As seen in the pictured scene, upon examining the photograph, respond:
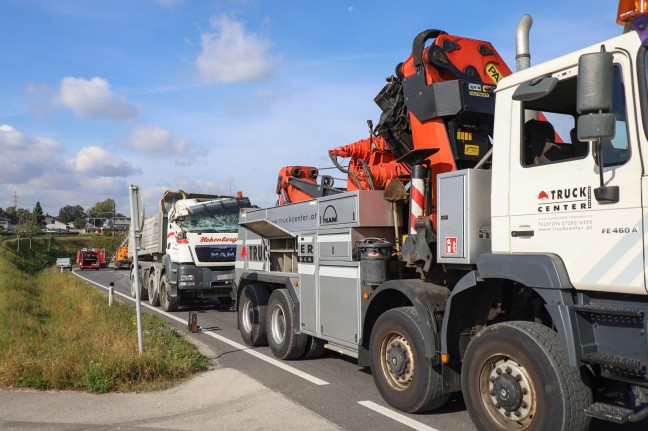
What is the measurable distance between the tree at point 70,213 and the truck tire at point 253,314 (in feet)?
581

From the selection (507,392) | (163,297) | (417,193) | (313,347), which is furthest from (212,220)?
(507,392)

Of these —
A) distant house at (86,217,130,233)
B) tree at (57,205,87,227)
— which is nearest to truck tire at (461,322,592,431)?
distant house at (86,217,130,233)

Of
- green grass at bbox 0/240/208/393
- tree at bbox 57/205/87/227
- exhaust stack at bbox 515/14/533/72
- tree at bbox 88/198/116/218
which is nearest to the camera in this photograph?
exhaust stack at bbox 515/14/533/72

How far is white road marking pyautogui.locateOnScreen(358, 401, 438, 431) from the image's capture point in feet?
17.4

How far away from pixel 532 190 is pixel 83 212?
613 ft

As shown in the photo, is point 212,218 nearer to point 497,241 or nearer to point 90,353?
point 90,353

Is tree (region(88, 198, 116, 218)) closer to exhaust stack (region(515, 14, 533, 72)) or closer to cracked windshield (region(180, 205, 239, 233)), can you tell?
cracked windshield (region(180, 205, 239, 233))

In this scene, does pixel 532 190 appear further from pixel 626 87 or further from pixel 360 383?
pixel 360 383

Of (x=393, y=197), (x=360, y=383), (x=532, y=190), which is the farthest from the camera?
(x=360, y=383)

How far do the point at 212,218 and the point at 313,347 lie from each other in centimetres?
803

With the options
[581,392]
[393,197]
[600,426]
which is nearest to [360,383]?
[393,197]

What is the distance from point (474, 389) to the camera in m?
4.73

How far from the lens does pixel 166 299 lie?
15930 millimetres

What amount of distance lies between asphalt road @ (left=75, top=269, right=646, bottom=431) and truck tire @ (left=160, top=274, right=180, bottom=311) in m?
4.62
